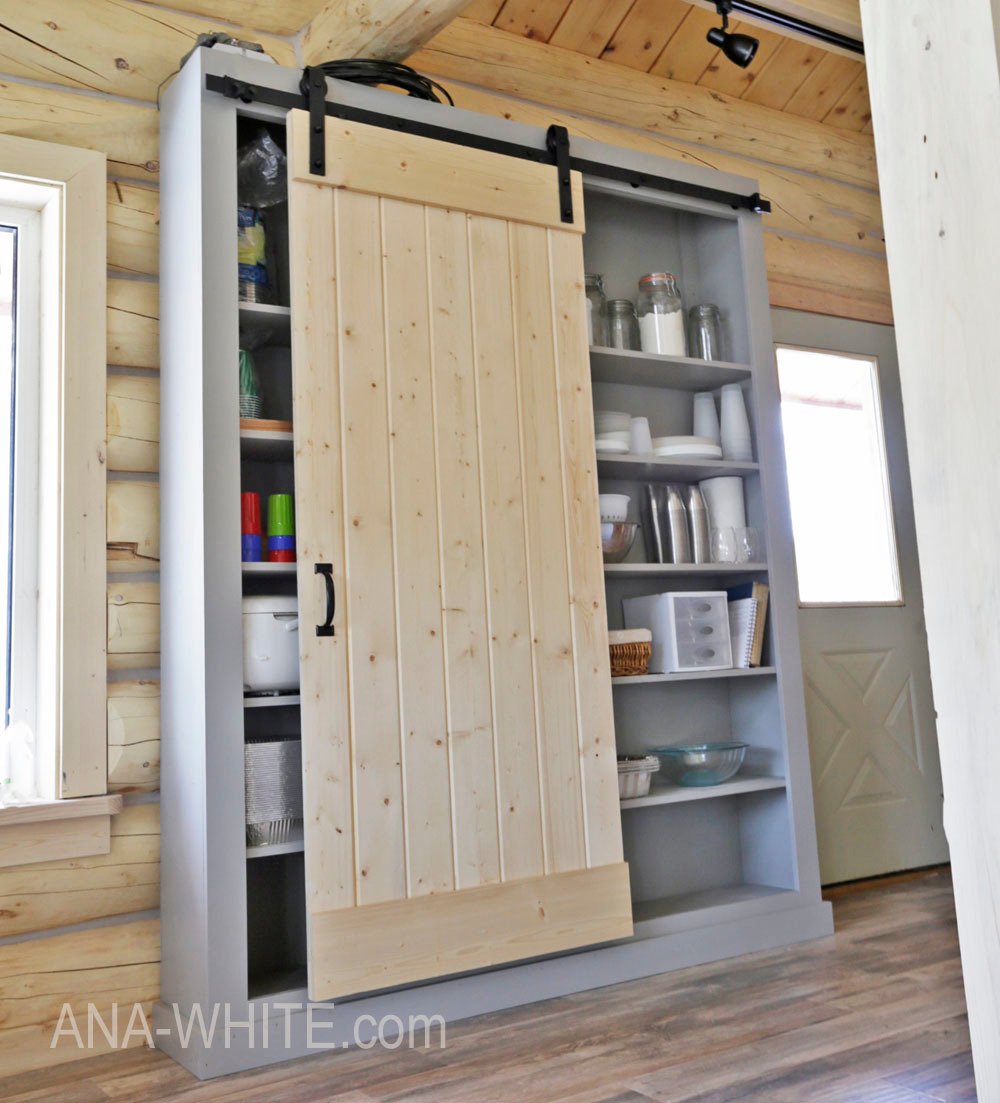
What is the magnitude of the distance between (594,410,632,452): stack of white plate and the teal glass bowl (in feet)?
2.85

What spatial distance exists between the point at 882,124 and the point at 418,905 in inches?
73.4

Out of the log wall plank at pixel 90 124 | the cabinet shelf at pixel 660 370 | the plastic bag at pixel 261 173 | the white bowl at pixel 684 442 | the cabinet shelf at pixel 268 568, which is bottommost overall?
the cabinet shelf at pixel 268 568

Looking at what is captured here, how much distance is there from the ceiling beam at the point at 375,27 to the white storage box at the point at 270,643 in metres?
1.46

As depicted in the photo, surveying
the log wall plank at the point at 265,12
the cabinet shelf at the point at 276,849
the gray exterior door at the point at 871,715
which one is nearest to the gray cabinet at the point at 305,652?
the cabinet shelf at the point at 276,849

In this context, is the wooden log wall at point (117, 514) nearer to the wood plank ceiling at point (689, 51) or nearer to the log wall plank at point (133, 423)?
the log wall plank at point (133, 423)

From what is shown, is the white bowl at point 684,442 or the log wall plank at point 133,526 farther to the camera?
the white bowl at point 684,442

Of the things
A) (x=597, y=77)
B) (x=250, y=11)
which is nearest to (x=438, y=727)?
(x=250, y=11)

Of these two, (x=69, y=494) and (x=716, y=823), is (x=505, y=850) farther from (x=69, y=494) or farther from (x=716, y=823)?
(x=69, y=494)

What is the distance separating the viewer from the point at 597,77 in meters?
3.63

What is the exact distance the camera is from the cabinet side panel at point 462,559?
253cm

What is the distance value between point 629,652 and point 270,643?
103 cm

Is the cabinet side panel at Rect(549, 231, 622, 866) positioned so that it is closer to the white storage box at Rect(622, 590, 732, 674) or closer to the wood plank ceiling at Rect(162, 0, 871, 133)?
the white storage box at Rect(622, 590, 732, 674)

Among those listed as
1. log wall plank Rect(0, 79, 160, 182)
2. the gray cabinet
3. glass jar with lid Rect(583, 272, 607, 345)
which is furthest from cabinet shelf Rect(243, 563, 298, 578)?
glass jar with lid Rect(583, 272, 607, 345)

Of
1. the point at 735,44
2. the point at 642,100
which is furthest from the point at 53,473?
the point at 642,100
